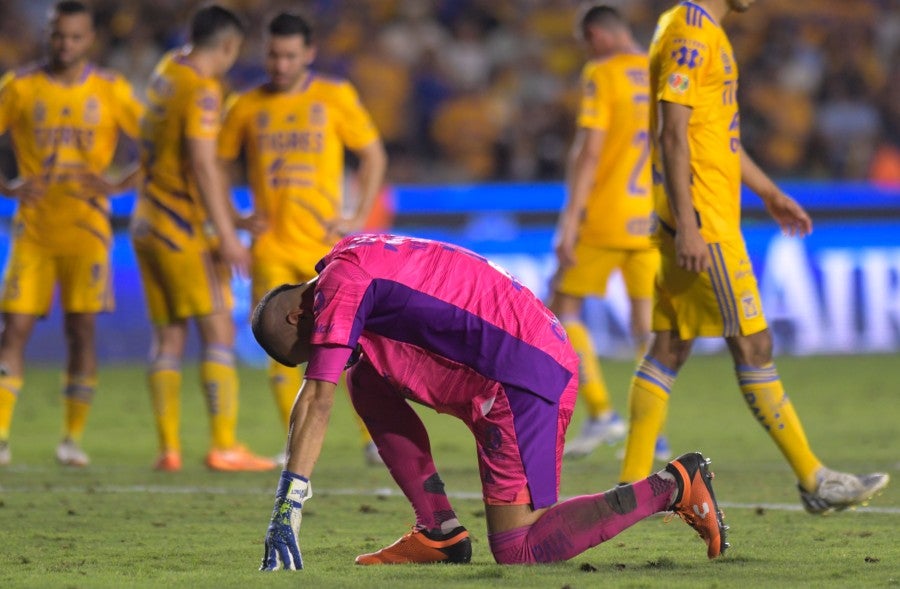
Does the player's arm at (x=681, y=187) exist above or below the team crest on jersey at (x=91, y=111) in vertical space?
below

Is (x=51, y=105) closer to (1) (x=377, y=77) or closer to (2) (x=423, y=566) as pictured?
(2) (x=423, y=566)

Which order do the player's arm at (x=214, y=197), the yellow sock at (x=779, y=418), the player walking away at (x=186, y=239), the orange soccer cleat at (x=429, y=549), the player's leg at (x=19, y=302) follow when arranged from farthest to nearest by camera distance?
the player's leg at (x=19, y=302) < the player walking away at (x=186, y=239) < the player's arm at (x=214, y=197) < the yellow sock at (x=779, y=418) < the orange soccer cleat at (x=429, y=549)

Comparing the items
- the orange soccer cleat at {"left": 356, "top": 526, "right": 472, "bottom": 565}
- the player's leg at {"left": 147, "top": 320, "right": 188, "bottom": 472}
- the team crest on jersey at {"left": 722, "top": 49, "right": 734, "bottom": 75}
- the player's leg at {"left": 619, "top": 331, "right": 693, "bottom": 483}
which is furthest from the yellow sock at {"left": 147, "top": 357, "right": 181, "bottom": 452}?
the team crest on jersey at {"left": 722, "top": 49, "right": 734, "bottom": 75}

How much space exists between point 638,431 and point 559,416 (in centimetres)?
130

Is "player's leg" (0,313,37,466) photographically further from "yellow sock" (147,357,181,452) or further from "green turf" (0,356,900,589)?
"yellow sock" (147,357,181,452)

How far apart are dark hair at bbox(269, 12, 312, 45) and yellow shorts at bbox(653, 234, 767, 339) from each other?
2999 millimetres

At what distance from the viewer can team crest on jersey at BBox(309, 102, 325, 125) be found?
870 cm

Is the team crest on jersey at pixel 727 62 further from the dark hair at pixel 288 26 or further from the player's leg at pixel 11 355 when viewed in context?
the player's leg at pixel 11 355

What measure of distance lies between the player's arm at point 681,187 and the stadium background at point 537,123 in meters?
8.03

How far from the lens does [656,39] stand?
6551 millimetres

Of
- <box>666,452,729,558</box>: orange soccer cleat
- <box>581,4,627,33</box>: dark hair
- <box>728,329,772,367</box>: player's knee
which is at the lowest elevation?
<box>666,452,729,558</box>: orange soccer cleat

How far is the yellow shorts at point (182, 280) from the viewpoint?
8.62 m

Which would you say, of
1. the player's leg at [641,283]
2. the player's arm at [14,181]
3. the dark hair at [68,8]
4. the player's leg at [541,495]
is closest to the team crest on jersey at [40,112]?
the player's arm at [14,181]

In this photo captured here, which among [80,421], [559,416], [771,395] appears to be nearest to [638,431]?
[771,395]
